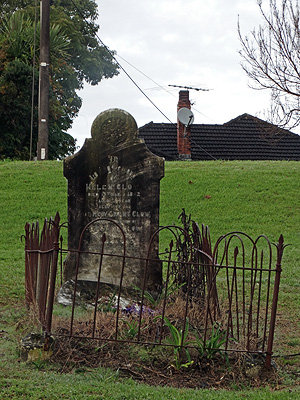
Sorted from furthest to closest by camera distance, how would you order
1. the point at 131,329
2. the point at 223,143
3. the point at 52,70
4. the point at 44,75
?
the point at 52,70 < the point at 223,143 < the point at 44,75 < the point at 131,329

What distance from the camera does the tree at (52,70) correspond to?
23.0m

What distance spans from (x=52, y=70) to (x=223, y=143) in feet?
26.8

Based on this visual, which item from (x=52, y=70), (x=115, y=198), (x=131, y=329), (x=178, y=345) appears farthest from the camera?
(x=52, y=70)

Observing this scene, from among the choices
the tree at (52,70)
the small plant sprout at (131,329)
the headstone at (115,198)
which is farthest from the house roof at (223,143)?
the small plant sprout at (131,329)

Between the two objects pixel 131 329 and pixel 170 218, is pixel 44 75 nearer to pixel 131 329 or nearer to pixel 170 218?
pixel 170 218

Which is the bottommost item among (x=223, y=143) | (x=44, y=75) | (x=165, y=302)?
(x=165, y=302)

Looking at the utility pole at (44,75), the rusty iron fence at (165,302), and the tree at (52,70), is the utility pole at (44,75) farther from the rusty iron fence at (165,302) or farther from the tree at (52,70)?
the rusty iron fence at (165,302)

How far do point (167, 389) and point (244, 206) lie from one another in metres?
10.6

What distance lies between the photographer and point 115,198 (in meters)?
7.38

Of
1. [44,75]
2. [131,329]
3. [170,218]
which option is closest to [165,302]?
[131,329]

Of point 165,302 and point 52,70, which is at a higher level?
point 52,70

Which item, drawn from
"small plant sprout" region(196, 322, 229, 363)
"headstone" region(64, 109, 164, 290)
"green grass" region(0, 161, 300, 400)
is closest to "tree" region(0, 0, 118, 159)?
"green grass" region(0, 161, 300, 400)

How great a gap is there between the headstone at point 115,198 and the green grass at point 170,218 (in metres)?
1.16

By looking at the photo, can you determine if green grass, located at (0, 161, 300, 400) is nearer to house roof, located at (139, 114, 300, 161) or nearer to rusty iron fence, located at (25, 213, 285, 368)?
rusty iron fence, located at (25, 213, 285, 368)
